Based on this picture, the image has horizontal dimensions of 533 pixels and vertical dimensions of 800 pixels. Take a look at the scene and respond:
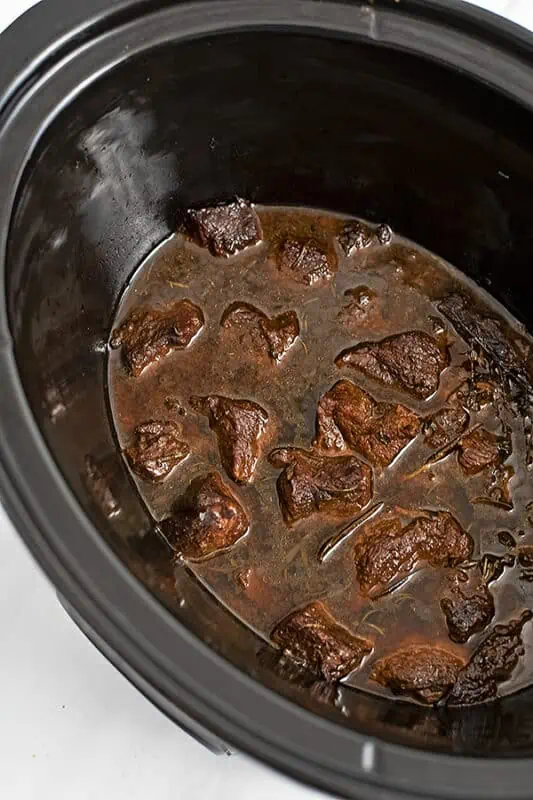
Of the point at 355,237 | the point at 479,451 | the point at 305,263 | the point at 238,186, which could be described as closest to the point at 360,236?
the point at 355,237

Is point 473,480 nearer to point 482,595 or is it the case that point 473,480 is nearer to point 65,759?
point 482,595

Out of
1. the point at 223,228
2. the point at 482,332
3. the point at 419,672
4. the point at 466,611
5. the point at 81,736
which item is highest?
the point at 223,228

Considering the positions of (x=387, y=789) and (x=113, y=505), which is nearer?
(x=387, y=789)

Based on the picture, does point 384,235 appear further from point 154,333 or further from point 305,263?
point 154,333

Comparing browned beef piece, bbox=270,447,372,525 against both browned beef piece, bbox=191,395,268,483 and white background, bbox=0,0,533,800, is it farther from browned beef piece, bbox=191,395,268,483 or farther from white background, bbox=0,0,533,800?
white background, bbox=0,0,533,800

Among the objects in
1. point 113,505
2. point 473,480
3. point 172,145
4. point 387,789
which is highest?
point 172,145

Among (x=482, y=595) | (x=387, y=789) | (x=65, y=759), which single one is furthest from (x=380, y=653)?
(x=65, y=759)
